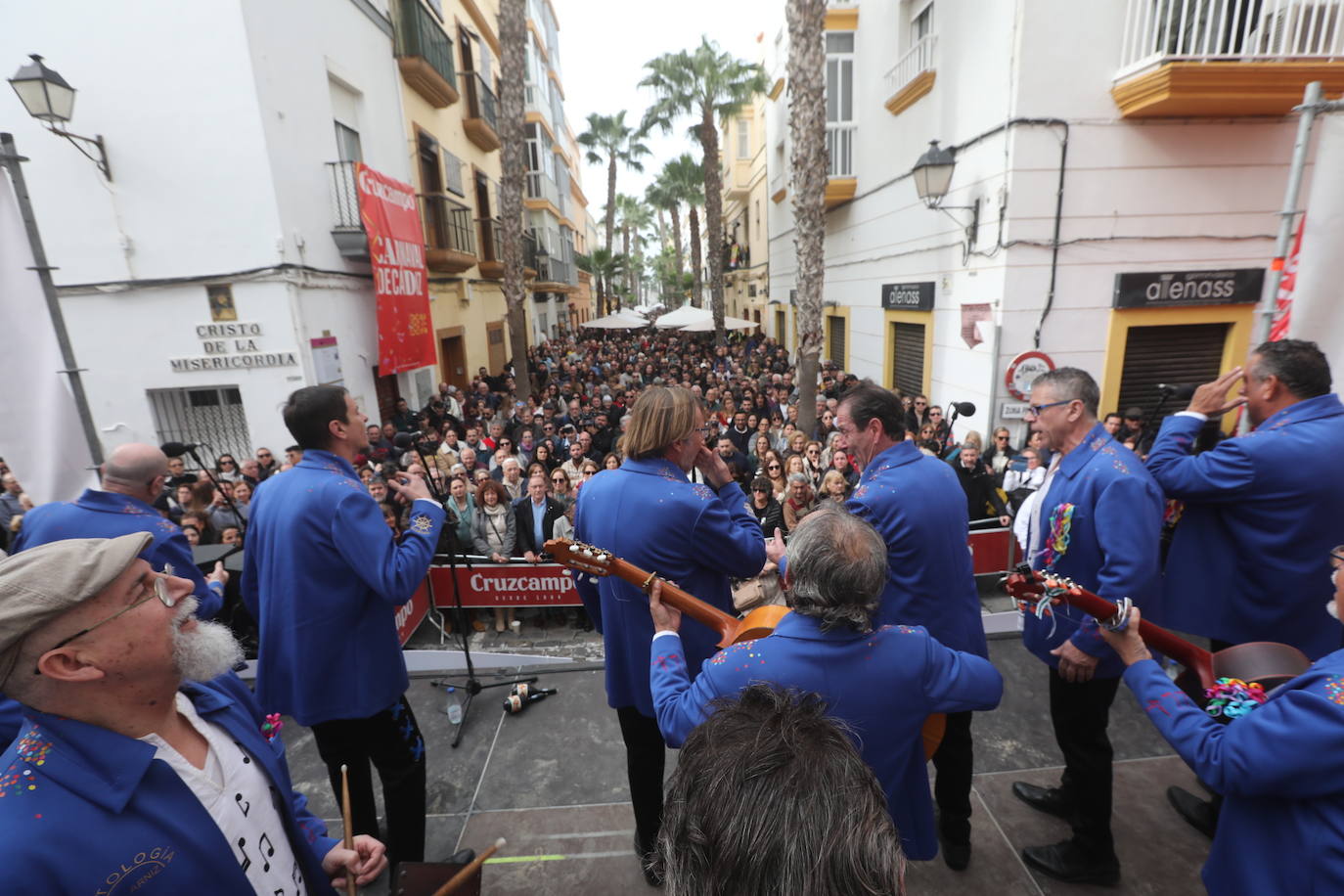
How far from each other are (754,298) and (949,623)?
26.3m

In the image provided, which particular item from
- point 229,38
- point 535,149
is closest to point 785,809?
point 229,38

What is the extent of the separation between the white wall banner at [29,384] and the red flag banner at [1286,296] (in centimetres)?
660

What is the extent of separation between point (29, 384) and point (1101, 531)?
533 cm

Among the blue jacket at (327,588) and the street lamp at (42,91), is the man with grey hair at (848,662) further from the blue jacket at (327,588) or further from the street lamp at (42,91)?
the street lamp at (42,91)

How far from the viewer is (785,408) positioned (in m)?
11.7

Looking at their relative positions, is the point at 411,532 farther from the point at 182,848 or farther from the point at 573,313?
the point at 573,313

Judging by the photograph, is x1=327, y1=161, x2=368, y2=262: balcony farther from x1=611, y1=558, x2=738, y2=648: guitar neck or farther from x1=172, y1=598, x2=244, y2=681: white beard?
x1=172, y1=598, x2=244, y2=681: white beard

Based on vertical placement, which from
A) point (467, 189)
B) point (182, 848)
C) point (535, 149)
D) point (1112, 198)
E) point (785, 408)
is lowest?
point (785, 408)

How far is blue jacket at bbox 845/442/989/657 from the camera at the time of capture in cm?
234

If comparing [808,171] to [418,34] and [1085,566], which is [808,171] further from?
[1085,566]

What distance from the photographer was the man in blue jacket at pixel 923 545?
7.69 ft

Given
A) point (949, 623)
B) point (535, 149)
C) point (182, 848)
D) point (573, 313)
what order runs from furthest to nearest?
point (573, 313) → point (535, 149) → point (949, 623) → point (182, 848)

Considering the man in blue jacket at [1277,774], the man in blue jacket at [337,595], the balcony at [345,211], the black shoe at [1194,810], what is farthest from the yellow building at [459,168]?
the man in blue jacket at [1277,774]

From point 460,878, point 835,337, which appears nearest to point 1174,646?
point 460,878
